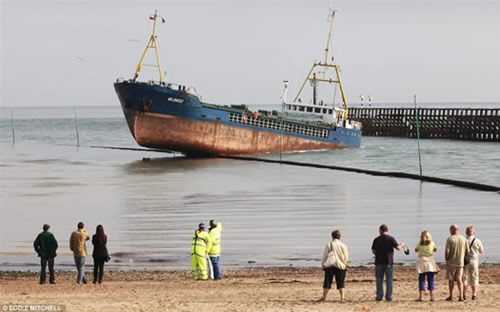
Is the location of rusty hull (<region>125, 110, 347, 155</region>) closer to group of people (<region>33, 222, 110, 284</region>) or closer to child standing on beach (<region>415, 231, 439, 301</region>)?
group of people (<region>33, 222, 110, 284</region>)

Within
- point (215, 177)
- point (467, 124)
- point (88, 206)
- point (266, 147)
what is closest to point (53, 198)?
point (88, 206)

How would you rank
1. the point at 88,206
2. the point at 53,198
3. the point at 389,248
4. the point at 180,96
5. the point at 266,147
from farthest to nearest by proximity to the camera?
the point at 266,147 → the point at 180,96 → the point at 53,198 → the point at 88,206 → the point at 389,248

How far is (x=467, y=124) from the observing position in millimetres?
111312

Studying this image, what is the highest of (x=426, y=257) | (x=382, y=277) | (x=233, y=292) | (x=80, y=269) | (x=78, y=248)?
(x=426, y=257)

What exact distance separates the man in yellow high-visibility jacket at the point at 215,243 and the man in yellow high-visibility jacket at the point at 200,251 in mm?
95

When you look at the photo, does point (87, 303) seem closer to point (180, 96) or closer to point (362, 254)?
point (362, 254)

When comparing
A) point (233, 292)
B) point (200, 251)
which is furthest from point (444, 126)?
point (233, 292)

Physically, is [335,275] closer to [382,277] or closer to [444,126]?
[382,277]

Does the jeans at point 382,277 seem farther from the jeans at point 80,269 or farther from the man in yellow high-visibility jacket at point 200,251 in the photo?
the jeans at point 80,269

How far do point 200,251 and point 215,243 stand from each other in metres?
0.37

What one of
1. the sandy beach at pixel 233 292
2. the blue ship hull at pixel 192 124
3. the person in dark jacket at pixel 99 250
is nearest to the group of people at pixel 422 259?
the sandy beach at pixel 233 292

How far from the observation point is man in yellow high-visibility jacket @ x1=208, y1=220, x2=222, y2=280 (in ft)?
60.7

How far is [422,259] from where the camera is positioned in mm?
15586

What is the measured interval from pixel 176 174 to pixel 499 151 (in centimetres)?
4504
